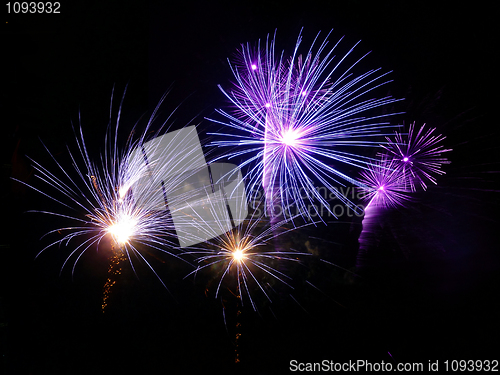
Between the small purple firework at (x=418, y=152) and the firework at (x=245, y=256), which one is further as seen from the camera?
the small purple firework at (x=418, y=152)

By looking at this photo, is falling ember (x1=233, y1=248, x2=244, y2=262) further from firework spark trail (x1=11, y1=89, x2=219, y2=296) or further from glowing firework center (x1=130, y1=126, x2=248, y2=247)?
firework spark trail (x1=11, y1=89, x2=219, y2=296)

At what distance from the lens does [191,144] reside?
3.00 meters

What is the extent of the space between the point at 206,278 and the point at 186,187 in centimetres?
115

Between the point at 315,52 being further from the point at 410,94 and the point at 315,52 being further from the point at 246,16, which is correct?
the point at 410,94

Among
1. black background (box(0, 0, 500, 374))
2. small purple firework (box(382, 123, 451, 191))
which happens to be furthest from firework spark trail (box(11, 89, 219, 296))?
small purple firework (box(382, 123, 451, 191))

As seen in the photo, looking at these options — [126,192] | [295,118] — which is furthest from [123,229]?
[295,118]

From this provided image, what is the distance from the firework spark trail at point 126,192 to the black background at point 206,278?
0.14 m

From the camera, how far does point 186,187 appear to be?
297 centimetres

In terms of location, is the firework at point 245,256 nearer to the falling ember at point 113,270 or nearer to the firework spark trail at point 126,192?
the firework spark trail at point 126,192

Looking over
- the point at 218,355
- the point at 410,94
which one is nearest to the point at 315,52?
the point at 410,94

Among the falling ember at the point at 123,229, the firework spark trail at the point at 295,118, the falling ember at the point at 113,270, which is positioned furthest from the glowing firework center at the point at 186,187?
the falling ember at the point at 113,270

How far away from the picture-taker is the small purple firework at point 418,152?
3.28 metres

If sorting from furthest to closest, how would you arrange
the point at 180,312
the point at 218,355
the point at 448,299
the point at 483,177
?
the point at 483,177 < the point at 448,299 < the point at 180,312 < the point at 218,355

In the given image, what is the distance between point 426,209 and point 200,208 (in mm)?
3641
